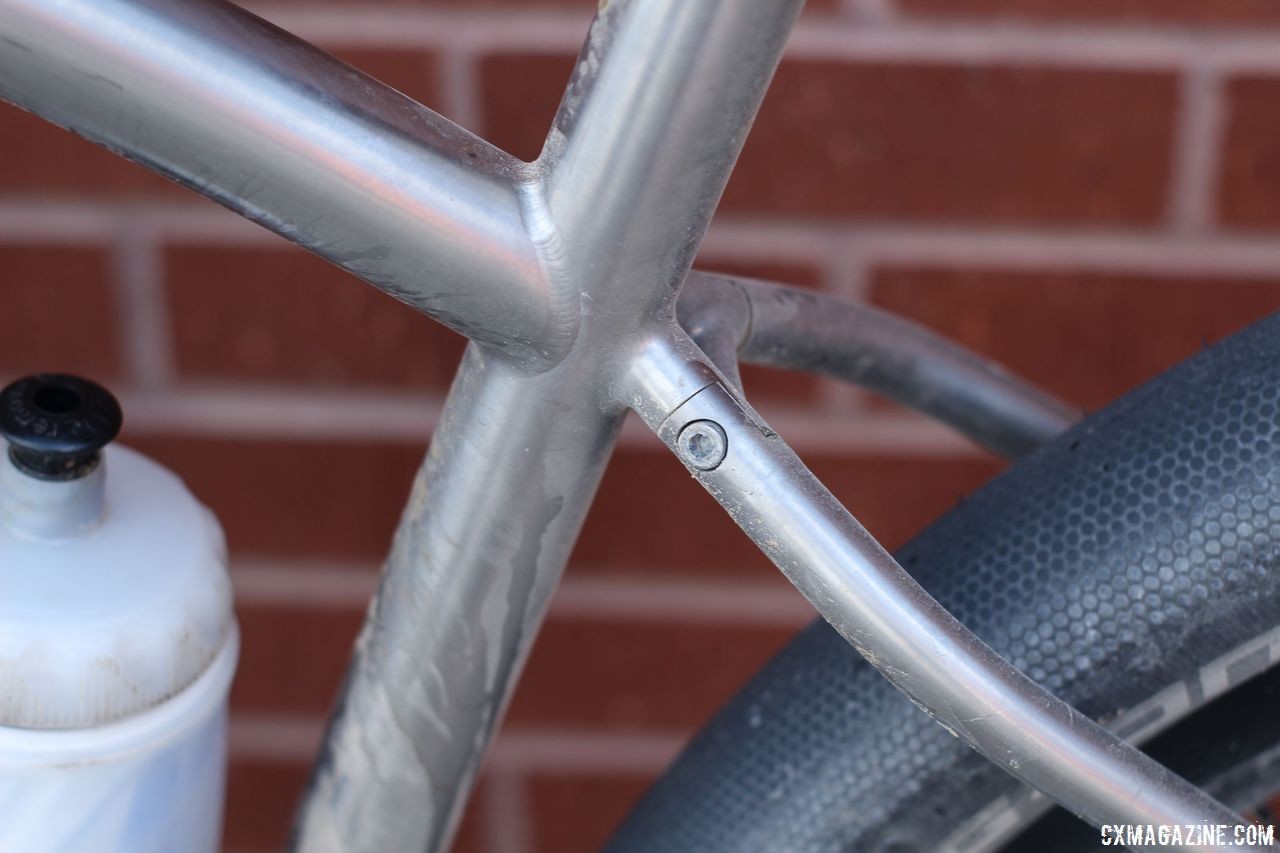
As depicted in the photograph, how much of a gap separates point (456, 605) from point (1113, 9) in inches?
15.7

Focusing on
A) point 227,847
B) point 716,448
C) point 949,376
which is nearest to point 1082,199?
point 949,376

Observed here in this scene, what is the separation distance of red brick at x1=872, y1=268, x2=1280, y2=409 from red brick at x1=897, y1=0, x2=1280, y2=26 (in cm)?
11

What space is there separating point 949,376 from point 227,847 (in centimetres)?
54

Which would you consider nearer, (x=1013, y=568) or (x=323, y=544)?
(x=1013, y=568)

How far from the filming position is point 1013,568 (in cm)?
32

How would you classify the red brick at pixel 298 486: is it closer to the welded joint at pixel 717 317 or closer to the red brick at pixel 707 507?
the red brick at pixel 707 507

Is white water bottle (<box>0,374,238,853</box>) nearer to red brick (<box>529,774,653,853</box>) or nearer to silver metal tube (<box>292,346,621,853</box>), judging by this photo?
silver metal tube (<box>292,346,621,853</box>)

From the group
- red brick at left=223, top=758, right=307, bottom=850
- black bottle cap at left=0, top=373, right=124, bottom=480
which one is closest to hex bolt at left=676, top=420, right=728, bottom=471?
black bottle cap at left=0, top=373, right=124, bottom=480

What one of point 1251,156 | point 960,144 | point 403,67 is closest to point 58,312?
point 403,67

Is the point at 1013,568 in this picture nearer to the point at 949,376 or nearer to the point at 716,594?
the point at 949,376

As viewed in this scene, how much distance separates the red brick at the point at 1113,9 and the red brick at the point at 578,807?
1.34 ft

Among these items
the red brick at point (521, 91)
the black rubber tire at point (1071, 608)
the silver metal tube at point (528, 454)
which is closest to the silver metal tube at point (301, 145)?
the silver metal tube at point (528, 454)

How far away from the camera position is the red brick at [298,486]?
0.64m

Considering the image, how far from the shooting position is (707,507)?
646 millimetres
